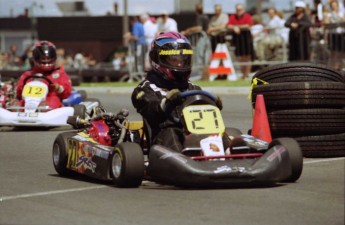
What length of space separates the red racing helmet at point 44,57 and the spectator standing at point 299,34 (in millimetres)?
6872

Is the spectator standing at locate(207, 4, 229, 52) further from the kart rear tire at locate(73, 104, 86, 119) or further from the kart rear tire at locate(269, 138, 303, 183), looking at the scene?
the kart rear tire at locate(269, 138, 303, 183)

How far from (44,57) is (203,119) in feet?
24.0

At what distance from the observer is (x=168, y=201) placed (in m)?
7.47

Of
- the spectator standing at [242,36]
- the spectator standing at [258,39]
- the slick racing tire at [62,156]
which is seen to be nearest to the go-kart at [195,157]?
the slick racing tire at [62,156]

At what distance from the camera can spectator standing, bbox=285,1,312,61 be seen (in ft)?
68.7

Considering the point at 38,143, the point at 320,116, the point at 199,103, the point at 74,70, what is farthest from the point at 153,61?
the point at 74,70

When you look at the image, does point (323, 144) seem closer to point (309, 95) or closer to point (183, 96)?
point (309, 95)

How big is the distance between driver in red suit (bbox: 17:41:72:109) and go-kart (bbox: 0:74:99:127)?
0.53ft

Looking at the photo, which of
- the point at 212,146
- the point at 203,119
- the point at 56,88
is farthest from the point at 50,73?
the point at 212,146

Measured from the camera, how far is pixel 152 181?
333 inches

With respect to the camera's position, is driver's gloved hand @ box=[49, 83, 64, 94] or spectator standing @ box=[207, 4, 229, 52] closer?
driver's gloved hand @ box=[49, 83, 64, 94]

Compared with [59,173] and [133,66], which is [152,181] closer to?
[59,173]

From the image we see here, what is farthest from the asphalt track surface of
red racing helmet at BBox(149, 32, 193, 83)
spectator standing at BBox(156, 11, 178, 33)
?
spectator standing at BBox(156, 11, 178, 33)

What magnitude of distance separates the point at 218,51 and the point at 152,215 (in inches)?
626
